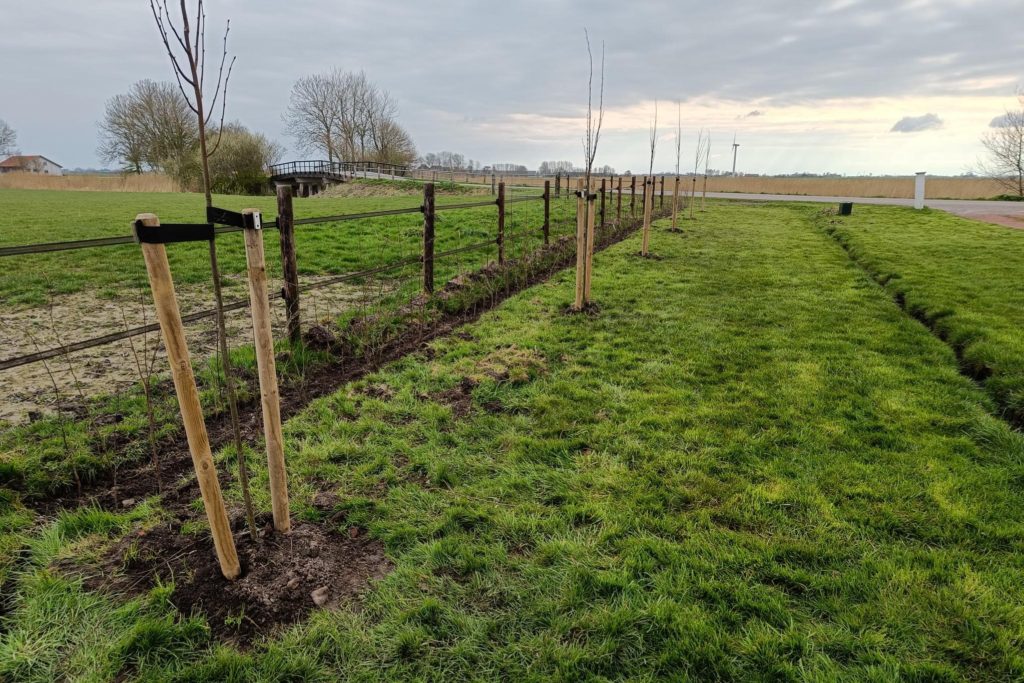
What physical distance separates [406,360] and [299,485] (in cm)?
222

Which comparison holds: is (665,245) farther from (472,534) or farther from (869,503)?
(472,534)

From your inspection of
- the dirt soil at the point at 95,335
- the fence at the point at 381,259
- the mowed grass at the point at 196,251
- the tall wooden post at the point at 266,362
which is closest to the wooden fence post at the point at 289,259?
the fence at the point at 381,259

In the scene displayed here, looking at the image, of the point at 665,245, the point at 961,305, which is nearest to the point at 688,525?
the point at 961,305

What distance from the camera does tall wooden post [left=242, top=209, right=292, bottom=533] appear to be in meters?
2.39

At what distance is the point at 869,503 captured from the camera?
316 cm

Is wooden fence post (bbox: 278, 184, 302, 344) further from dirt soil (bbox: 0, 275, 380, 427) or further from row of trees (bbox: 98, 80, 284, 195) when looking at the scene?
row of trees (bbox: 98, 80, 284, 195)

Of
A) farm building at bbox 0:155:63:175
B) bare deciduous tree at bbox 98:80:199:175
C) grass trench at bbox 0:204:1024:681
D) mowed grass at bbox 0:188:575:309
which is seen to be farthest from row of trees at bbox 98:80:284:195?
farm building at bbox 0:155:63:175

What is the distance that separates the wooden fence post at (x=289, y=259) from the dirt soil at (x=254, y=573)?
2.67 m

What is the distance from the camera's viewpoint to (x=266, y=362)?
2.57 m

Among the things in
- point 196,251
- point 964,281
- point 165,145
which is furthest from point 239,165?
point 964,281

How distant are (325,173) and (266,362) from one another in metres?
51.7

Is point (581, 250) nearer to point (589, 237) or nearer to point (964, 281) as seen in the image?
point (589, 237)

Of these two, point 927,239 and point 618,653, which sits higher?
point 927,239

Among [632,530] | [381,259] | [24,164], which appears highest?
[24,164]
